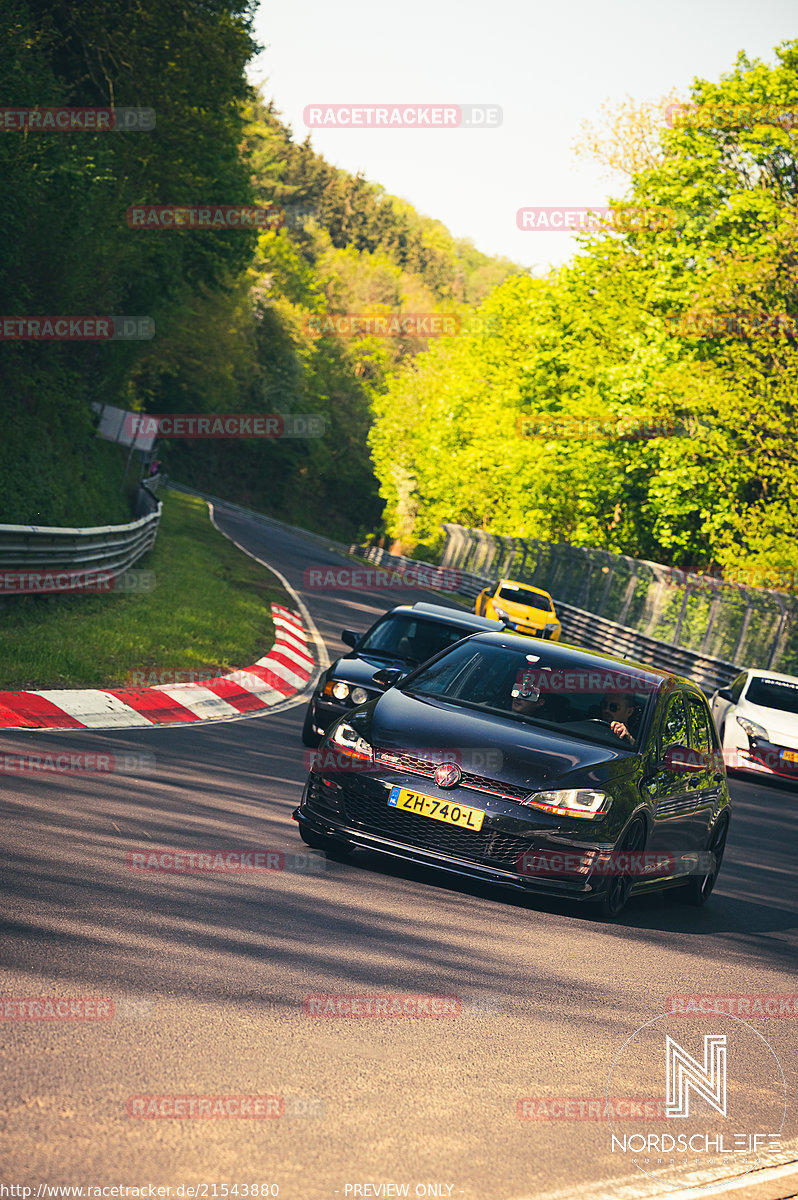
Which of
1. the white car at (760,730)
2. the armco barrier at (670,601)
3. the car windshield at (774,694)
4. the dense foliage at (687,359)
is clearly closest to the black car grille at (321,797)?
the white car at (760,730)

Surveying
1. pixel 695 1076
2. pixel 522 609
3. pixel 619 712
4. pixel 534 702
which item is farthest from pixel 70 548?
pixel 522 609

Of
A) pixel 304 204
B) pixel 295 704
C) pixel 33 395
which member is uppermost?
pixel 304 204

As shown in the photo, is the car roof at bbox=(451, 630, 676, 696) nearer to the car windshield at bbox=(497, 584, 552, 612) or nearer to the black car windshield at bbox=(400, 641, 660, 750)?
the black car windshield at bbox=(400, 641, 660, 750)

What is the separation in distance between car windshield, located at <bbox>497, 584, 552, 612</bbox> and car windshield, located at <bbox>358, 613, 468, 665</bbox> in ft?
76.4

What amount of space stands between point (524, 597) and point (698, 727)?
2748 centimetres

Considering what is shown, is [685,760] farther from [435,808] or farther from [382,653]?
[382,653]

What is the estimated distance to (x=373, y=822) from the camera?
838 cm

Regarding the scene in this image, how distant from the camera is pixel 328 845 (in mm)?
8891

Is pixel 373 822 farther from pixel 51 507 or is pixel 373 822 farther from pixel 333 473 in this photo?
pixel 333 473

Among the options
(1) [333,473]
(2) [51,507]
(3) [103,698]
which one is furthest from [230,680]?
(1) [333,473]

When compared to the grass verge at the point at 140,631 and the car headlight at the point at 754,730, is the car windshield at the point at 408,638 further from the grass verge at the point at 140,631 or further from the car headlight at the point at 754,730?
the car headlight at the point at 754,730

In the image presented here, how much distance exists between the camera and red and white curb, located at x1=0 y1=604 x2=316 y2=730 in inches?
475

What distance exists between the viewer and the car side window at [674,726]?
30.8ft

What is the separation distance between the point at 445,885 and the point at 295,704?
29.6 ft
